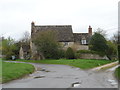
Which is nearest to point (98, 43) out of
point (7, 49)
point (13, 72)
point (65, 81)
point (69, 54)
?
point (69, 54)

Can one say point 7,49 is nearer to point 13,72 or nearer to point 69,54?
point 69,54

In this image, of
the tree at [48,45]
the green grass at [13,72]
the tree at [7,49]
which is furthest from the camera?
the tree at [7,49]

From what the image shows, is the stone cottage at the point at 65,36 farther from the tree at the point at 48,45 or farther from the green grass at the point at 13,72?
the green grass at the point at 13,72

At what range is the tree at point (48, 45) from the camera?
1922 inches

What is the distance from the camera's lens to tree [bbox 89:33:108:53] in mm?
49125

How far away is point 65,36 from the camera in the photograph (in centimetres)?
5809

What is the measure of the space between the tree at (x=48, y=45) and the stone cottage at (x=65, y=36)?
6.09 m

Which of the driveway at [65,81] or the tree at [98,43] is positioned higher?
the tree at [98,43]

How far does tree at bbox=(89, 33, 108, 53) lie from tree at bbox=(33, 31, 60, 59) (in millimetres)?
8375

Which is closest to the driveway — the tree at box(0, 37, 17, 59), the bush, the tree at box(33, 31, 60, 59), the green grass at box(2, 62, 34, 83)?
the green grass at box(2, 62, 34, 83)

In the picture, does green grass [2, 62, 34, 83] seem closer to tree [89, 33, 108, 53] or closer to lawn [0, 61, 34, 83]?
lawn [0, 61, 34, 83]

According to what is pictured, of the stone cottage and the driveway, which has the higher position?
the stone cottage

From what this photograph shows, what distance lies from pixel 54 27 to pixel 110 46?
17.1 m

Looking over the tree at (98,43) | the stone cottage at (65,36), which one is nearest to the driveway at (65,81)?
the tree at (98,43)
